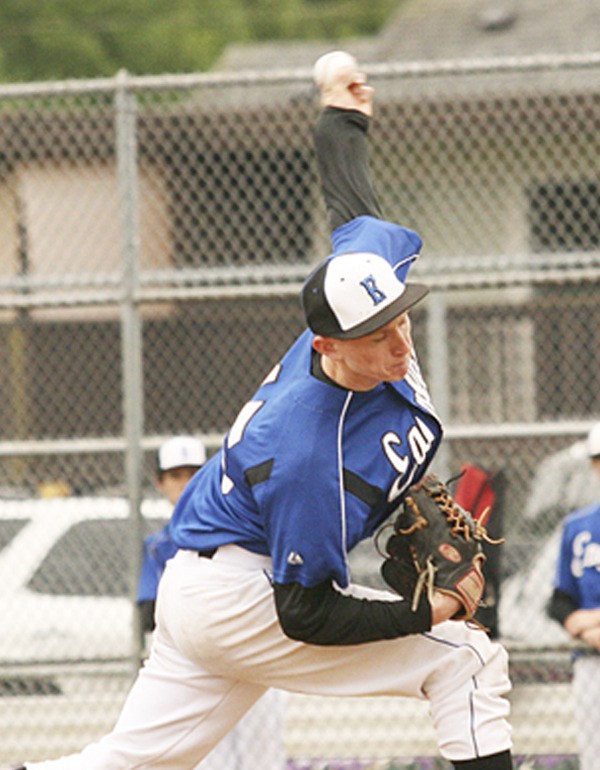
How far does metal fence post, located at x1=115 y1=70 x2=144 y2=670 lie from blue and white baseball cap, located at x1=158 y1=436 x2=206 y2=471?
17 centimetres

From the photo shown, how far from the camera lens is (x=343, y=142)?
4.95 m

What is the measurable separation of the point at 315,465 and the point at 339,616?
17.9 inches

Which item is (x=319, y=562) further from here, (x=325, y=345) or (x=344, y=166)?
(x=344, y=166)

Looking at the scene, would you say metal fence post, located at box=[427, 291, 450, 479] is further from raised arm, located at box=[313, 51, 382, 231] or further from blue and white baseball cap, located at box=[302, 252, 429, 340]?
blue and white baseball cap, located at box=[302, 252, 429, 340]

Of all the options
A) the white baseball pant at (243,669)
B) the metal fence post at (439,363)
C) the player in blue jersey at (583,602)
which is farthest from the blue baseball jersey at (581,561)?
the white baseball pant at (243,669)

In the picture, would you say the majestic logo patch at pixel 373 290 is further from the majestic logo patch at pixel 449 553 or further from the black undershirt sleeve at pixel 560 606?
the black undershirt sleeve at pixel 560 606

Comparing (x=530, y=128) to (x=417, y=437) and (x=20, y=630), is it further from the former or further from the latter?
(x=417, y=437)

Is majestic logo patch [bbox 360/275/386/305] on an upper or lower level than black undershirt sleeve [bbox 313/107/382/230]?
lower

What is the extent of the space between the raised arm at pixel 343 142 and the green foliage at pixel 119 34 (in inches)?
1117

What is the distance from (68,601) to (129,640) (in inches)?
15.0

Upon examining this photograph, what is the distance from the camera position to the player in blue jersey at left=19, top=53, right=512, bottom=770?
4.17 metres

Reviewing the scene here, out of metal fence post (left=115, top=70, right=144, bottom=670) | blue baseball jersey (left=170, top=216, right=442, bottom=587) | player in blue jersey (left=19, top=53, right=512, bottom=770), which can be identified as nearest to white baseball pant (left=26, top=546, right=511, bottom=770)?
player in blue jersey (left=19, top=53, right=512, bottom=770)

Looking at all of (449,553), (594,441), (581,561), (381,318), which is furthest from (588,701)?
(381,318)

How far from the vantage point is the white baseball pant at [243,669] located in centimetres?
444
